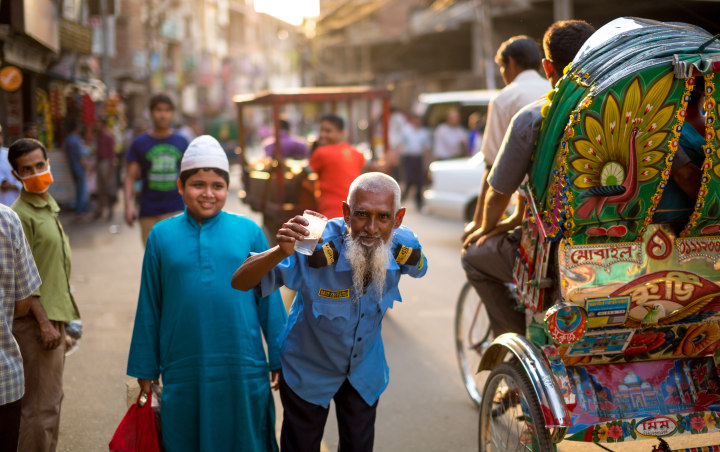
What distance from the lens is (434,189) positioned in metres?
11.8

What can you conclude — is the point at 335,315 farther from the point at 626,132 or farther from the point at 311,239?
the point at 626,132

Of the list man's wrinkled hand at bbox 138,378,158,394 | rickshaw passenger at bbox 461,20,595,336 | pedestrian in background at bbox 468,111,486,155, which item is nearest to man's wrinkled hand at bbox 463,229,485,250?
rickshaw passenger at bbox 461,20,595,336

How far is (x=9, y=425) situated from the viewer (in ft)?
9.98

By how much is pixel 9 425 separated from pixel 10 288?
512mm

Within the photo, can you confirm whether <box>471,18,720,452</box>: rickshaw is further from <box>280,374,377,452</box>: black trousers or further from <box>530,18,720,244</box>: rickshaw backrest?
<box>280,374,377,452</box>: black trousers

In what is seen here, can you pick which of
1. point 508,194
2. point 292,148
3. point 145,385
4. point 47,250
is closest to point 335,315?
point 145,385

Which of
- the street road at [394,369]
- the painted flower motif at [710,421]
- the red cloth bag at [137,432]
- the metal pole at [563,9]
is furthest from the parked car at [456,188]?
the red cloth bag at [137,432]

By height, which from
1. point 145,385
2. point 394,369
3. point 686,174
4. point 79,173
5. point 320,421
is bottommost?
point 394,369

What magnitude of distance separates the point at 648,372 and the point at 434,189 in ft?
28.1

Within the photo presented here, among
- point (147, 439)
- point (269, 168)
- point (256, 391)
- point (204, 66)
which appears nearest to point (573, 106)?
point (256, 391)

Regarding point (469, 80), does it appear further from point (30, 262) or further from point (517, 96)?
point (30, 262)

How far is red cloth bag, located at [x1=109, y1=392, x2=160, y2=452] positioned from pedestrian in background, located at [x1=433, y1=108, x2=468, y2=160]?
12519 millimetres

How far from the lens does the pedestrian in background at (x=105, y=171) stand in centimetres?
1498

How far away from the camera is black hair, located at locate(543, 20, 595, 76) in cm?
361
